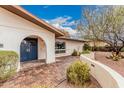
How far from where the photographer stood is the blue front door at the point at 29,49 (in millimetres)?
14173

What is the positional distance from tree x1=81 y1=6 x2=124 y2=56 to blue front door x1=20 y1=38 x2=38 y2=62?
6.84 metres

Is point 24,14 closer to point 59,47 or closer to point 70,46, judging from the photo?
point 59,47

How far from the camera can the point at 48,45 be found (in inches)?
511

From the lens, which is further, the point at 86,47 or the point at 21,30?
the point at 86,47

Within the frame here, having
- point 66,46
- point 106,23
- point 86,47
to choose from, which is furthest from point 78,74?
point 86,47

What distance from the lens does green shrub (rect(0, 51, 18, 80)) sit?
22.9 ft

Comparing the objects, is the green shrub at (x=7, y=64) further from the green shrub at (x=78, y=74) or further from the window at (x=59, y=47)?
the window at (x=59, y=47)

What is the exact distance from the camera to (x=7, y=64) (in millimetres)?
7309

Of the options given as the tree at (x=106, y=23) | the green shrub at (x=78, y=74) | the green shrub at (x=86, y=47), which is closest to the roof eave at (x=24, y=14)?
the green shrub at (x=78, y=74)

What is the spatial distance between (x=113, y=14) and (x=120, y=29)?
1802 millimetres

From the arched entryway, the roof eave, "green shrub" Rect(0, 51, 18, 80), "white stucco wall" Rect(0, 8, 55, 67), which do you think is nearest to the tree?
the arched entryway

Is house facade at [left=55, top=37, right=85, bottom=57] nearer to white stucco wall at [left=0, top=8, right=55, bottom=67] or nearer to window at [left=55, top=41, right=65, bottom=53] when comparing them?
window at [left=55, top=41, right=65, bottom=53]

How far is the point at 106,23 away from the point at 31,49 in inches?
333
